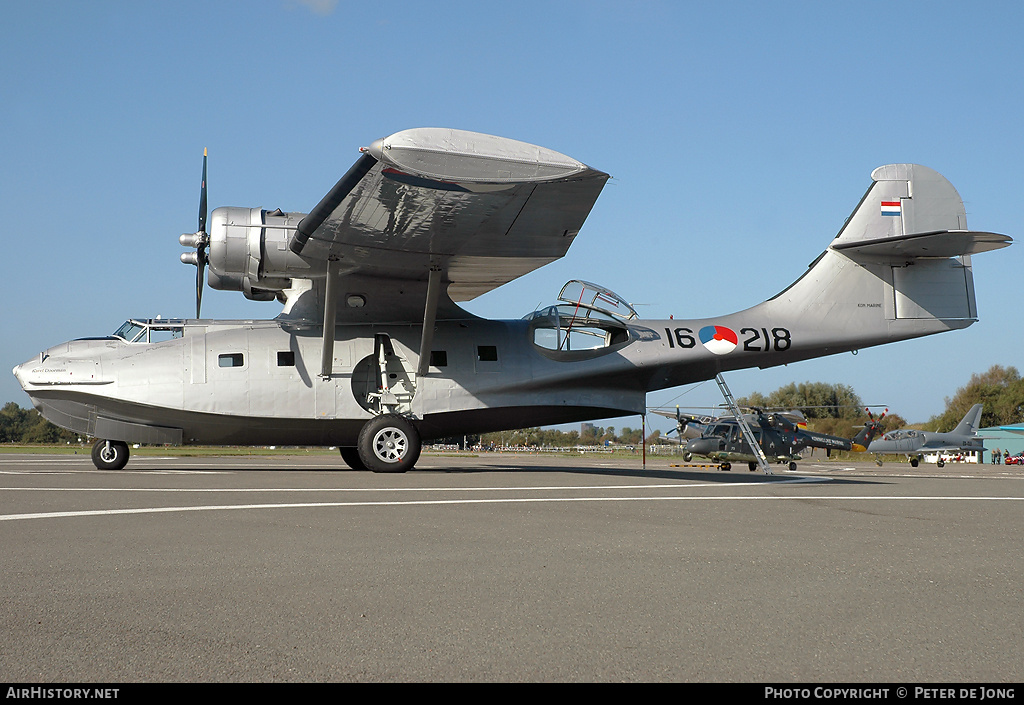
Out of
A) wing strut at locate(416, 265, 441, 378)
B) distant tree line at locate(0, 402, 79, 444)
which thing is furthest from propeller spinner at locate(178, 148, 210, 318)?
distant tree line at locate(0, 402, 79, 444)

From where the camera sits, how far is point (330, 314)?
1228cm

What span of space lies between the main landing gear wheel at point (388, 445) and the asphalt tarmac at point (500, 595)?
19.7 feet

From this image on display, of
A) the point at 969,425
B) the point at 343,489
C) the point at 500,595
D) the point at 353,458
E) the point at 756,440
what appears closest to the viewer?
the point at 500,595

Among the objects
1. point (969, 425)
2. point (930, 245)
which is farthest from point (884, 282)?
point (969, 425)

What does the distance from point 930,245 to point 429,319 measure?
28.8 ft

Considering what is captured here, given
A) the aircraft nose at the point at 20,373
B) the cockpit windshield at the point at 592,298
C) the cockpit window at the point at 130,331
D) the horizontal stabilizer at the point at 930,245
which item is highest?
the horizontal stabilizer at the point at 930,245

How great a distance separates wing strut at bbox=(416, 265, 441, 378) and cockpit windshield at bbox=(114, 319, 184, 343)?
4359mm

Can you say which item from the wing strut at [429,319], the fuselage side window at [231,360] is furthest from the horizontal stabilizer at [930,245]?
the fuselage side window at [231,360]

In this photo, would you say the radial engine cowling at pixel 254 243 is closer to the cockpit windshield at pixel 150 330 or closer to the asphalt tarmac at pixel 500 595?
the cockpit windshield at pixel 150 330

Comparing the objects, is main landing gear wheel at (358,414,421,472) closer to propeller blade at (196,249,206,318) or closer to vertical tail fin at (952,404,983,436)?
propeller blade at (196,249,206,318)

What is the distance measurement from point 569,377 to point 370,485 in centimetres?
513

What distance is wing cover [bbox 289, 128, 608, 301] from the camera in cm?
832

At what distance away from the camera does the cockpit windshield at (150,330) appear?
13.3 metres

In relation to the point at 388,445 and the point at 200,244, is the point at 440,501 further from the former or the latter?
the point at 200,244
